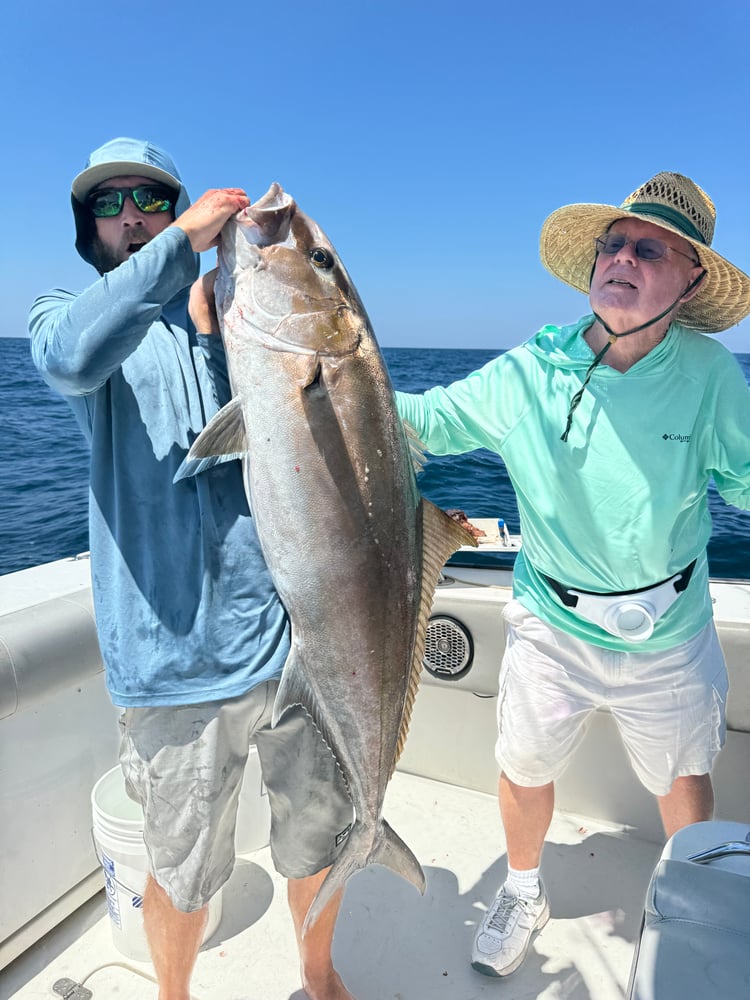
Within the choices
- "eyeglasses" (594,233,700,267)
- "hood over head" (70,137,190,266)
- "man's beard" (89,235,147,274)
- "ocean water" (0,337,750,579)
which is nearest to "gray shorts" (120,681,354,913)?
"man's beard" (89,235,147,274)

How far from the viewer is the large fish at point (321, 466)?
1792 millimetres

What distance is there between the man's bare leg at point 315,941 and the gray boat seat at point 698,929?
124cm

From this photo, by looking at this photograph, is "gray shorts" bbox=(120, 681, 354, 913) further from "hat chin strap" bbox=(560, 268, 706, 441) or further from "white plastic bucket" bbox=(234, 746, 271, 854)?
"hat chin strap" bbox=(560, 268, 706, 441)

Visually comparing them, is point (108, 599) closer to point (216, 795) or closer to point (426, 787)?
point (216, 795)

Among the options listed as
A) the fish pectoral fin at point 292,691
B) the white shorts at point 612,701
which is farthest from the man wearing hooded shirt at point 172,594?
the white shorts at point 612,701

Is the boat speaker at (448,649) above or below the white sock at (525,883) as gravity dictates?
above

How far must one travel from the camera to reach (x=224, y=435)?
179cm

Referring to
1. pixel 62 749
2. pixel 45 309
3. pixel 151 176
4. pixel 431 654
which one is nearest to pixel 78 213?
pixel 151 176

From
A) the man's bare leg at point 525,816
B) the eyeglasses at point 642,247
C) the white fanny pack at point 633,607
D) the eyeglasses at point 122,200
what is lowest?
the man's bare leg at point 525,816

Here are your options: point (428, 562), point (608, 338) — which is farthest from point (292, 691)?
point (608, 338)

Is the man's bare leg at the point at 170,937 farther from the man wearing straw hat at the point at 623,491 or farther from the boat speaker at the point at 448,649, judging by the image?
the boat speaker at the point at 448,649

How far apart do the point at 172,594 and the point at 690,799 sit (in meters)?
1.90

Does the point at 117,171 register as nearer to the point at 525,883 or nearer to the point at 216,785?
the point at 216,785

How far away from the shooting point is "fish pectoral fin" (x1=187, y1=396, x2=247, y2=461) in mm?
1759
